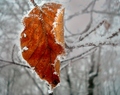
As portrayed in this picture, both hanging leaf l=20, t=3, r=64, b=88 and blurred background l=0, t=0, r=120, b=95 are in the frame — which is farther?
blurred background l=0, t=0, r=120, b=95

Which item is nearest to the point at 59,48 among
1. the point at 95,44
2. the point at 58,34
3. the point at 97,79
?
the point at 58,34

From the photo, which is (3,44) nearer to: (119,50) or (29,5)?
(29,5)

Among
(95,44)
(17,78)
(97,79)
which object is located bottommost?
(97,79)

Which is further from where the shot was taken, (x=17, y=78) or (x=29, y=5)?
(x=17, y=78)

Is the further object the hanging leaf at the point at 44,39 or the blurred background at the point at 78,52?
the blurred background at the point at 78,52
